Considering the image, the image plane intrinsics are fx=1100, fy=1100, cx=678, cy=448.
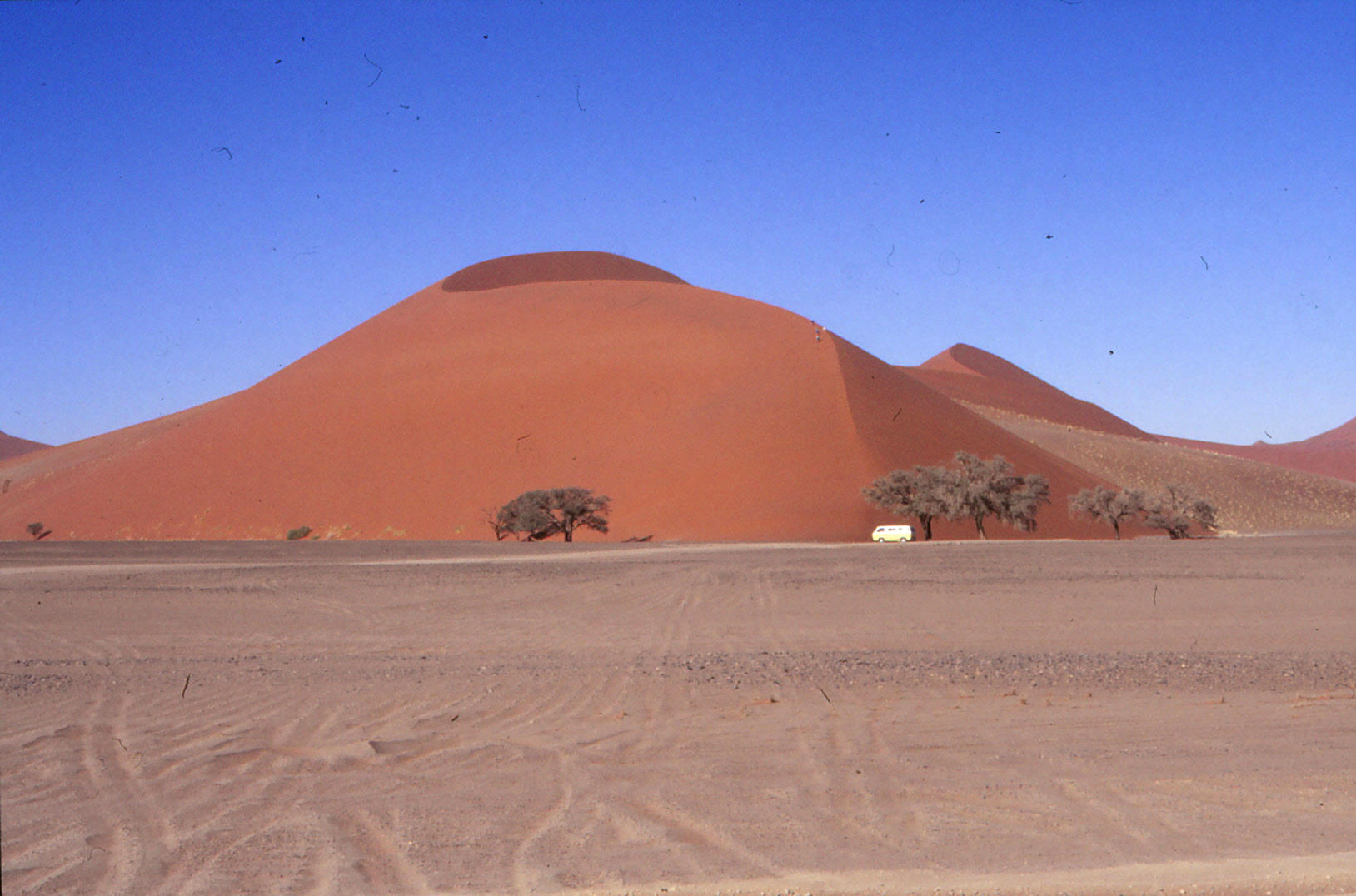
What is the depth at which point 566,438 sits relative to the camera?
63.2 meters

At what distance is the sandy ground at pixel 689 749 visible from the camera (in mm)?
4988

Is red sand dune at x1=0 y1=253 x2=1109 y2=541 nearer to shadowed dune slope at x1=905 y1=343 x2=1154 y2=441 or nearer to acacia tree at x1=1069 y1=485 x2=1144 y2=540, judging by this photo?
acacia tree at x1=1069 y1=485 x2=1144 y2=540

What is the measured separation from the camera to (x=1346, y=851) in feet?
16.5

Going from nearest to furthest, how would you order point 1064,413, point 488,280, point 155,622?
point 155,622
point 488,280
point 1064,413

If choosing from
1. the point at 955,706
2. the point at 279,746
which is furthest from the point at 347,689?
the point at 955,706

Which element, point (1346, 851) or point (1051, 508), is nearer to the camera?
point (1346, 851)

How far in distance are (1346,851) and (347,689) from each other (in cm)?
724

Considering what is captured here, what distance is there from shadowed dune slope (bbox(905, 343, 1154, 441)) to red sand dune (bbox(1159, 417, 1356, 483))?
11853 millimetres

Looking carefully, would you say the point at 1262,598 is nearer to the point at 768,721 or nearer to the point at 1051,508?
the point at 768,721

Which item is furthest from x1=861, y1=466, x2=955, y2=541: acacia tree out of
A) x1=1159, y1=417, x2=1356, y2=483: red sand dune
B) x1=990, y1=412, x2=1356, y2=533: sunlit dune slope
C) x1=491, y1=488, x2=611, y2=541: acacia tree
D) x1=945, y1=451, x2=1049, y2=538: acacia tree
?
x1=1159, y1=417, x2=1356, y2=483: red sand dune

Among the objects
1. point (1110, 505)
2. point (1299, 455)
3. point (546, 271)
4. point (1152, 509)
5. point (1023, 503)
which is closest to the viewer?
point (1023, 503)

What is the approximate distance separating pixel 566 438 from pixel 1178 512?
32239mm

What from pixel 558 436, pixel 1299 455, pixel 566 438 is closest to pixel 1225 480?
pixel 566 438

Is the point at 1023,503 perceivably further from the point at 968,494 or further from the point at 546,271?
the point at 546,271
